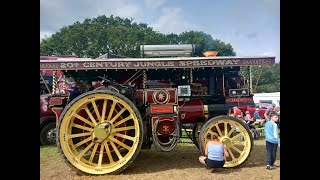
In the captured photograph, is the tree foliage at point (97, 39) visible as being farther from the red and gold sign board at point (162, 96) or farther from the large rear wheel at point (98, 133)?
the large rear wheel at point (98, 133)

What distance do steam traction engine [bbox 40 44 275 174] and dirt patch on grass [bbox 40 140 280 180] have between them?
229 mm

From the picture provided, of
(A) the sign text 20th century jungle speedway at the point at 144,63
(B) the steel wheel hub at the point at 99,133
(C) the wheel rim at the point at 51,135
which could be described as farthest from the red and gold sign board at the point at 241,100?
(C) the wheel rim at the point at 51,135

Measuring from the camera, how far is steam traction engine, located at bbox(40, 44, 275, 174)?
4902 mm

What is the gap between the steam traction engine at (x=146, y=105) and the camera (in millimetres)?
4902

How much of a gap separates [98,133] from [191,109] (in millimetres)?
1911

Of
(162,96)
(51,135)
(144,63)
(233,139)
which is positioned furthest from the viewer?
(51,135)

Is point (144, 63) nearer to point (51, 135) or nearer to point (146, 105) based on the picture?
point (146, 105)

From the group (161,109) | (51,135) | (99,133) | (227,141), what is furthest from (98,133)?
(51,135)

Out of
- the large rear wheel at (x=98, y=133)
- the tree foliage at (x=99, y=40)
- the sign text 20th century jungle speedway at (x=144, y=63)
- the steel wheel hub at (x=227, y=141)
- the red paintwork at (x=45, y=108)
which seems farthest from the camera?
the tree foliage at (x=99, y=40)

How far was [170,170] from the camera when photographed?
17.2 feet

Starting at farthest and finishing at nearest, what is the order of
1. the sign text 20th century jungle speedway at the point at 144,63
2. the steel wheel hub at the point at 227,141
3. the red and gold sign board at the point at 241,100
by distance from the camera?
the red and gold sign board at the point at 241,100 < the steel wheel hub at the point at 227,141 < the sign text 20th century jungle speedway at the point at 144,63

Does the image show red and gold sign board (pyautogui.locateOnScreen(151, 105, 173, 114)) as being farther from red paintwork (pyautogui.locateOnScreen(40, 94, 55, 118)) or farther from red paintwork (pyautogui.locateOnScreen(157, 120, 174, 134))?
red paintwork (pyautogui.locateOnScreen(40, 94, 55, 118))

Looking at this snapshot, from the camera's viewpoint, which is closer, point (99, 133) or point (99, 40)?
point (99, 133)
